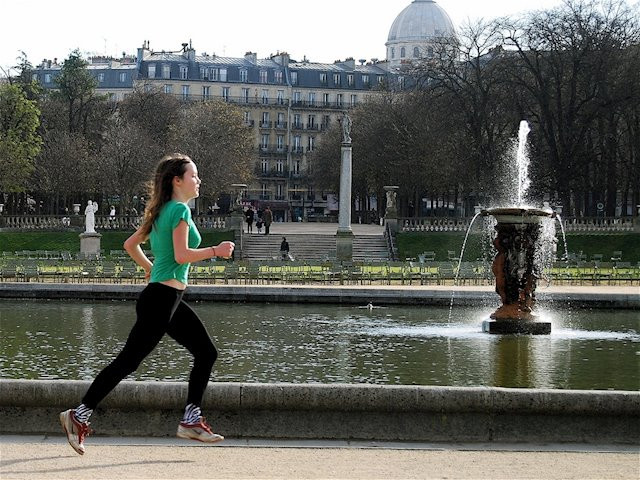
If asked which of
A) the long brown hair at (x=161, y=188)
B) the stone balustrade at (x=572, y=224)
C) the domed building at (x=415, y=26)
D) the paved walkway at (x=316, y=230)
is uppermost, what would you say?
the domed building at (x=415, y=26)

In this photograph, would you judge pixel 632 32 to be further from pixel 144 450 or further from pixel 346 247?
pixel 144 450

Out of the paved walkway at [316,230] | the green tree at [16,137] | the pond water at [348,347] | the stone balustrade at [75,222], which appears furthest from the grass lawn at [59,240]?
the pond water at [348,347]

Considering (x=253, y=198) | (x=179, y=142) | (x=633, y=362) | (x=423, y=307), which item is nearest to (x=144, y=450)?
(x=633, y=362)

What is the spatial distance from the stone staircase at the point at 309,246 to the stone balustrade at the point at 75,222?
7.42ft

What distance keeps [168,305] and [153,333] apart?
0.67ft

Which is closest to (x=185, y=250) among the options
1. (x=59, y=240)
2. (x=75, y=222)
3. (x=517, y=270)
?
(x=517, y=270)

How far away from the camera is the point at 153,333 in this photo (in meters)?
8.27

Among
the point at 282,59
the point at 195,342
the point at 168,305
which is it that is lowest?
the point at 195,342

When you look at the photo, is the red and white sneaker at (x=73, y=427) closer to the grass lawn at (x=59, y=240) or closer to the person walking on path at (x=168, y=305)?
the person walking on path at (x=168, y=305)

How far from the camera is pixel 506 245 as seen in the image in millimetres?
23031

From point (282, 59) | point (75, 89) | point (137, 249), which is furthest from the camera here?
point (282, 59)

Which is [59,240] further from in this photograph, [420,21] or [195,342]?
[420,21]

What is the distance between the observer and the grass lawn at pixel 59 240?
5919 centimetres

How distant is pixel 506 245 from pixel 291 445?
566 inches
